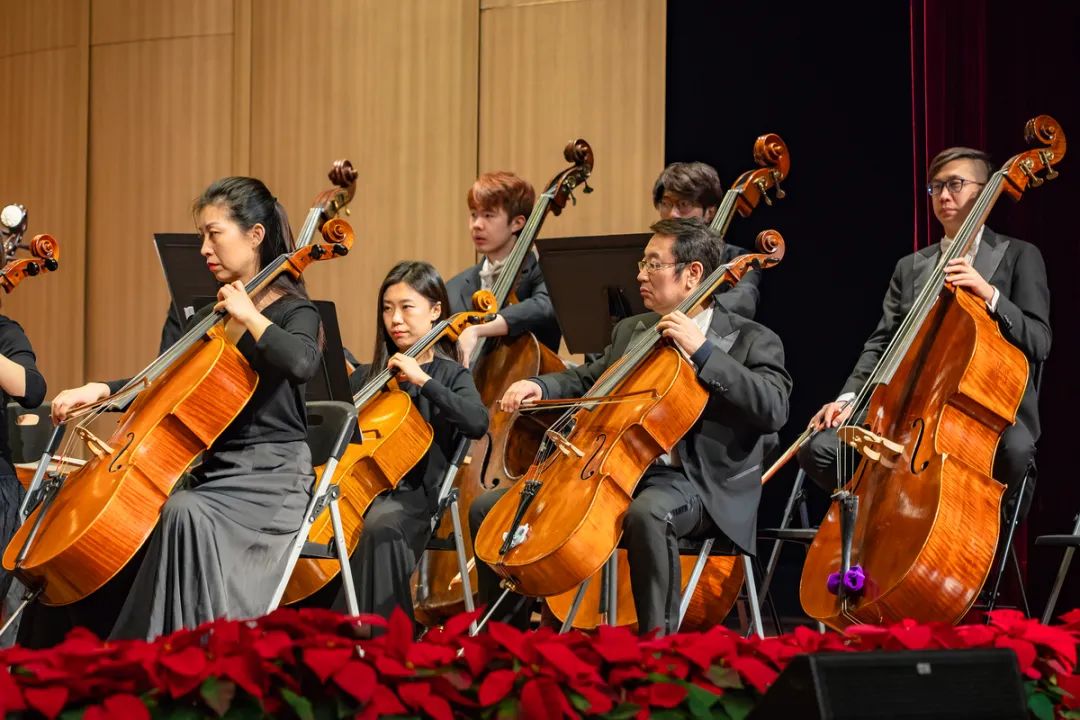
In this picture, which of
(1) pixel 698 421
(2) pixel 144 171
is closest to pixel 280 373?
(1) pixel 698 421

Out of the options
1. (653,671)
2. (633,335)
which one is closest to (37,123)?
(633,335)

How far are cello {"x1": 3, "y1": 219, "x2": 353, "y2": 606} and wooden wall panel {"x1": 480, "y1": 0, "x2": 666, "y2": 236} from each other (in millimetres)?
2715

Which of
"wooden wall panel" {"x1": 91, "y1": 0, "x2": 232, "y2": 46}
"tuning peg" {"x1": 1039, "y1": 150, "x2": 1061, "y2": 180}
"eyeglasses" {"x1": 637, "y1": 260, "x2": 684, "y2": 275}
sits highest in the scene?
"wooden wall panel" {"x1": 91, "y1": 0, "x2": 232, "y2": 46}

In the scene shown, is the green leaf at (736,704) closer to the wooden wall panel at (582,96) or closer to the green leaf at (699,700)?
the green leaf at (699,700)

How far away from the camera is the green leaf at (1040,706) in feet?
5.59

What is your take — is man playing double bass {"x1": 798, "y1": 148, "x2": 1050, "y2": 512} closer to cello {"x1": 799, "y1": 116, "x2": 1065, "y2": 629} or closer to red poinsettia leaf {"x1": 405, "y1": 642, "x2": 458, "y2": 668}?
cello {"x1": 799, "y1": 116, "x2": 1065, "y2": 629}

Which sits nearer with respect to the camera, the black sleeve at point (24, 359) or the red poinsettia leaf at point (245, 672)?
the red poinsettia leaf at point (245, 672)

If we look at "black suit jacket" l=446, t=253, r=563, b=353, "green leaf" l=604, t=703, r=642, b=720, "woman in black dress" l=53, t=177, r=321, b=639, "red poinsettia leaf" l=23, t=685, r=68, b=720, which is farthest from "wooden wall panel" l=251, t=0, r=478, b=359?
"red poinsettia leaf" l=23, t=685, r=68, b=720

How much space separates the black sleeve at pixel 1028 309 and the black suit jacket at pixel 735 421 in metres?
0.50

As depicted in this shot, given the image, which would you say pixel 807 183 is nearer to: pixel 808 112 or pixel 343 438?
pixel 808 112

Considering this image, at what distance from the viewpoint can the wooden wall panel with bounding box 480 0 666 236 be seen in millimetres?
5199

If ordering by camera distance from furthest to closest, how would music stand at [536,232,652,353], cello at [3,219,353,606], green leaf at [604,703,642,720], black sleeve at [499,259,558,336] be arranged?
1. black sleeve at [499,259,558,336]
2. music stand at [536,232,652,353]
3. cello at [3,219,353,606]
4. green leaf at [604,703,642,720]

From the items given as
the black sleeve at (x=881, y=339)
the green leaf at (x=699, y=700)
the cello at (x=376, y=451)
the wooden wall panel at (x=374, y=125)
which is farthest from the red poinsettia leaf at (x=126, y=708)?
the wooden wall panel at (x=374, y=125)

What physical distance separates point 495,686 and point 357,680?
162 mm
